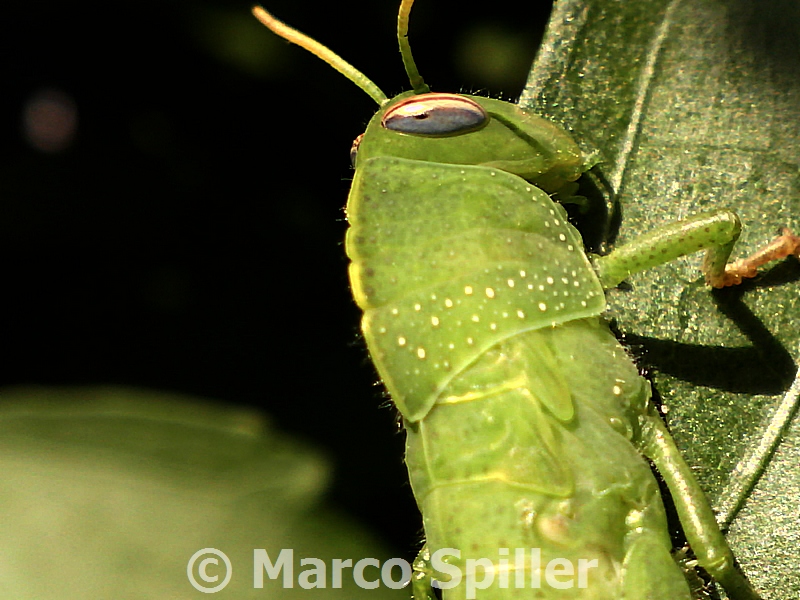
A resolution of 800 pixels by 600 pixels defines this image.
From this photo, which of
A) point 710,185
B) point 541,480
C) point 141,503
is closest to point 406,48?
point 710,185

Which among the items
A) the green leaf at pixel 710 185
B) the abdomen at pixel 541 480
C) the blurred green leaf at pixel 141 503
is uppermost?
the green leaf at pixel 710 185

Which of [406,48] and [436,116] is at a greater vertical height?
[406,48]

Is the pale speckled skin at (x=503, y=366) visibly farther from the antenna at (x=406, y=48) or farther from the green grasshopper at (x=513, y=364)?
the antenna at (x=406, y=48)

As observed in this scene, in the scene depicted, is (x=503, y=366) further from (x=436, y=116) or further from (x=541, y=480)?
(x=436, y=116)

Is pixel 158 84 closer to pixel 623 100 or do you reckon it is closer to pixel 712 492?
pixel 623 100

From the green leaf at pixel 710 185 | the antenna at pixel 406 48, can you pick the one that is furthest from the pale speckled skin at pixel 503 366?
Result: the antenna at pixel 406 48

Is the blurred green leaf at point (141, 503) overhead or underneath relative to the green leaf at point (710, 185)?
underneath

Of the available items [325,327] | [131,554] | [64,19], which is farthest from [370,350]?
[64,19]
